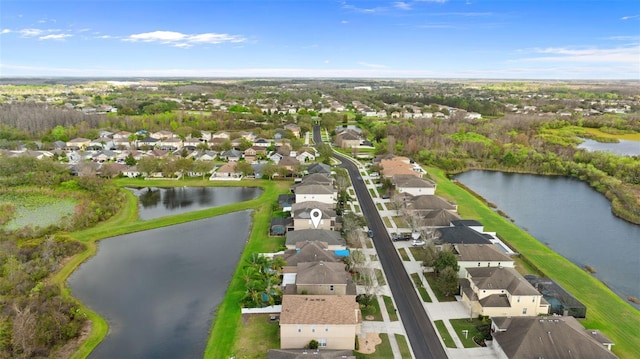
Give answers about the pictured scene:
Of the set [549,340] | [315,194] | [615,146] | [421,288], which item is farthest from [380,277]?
[615,146]

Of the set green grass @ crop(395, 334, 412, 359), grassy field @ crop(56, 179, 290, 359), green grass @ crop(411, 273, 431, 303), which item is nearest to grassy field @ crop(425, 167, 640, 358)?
green grass @ crop(411, 273, 431, 303)

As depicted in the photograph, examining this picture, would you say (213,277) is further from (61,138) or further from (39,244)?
(61,138)

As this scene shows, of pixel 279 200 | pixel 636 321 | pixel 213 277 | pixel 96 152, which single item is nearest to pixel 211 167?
pixel 279 200

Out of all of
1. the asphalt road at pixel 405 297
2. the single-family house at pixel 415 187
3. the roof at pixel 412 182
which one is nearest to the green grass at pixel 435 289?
the asphalt road at pixel 405 297

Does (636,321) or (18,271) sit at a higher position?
(18,271)

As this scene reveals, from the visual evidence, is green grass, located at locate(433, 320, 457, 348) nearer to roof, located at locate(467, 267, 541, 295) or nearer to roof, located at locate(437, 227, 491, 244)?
roof, located at locate(467, 267, 541, 295)

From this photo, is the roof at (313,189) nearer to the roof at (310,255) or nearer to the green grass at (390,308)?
the roof at (310,255)

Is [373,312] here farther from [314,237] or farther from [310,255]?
[314,237]
